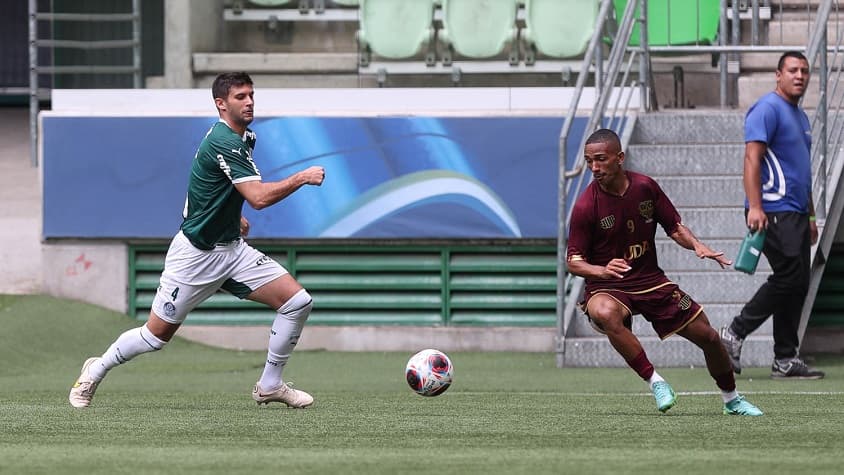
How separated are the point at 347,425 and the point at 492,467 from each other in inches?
77.0

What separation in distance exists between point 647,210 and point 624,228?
0.54ft

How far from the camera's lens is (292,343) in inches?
380

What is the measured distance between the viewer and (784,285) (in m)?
11.6

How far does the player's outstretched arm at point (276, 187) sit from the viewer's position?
8609 millimetres

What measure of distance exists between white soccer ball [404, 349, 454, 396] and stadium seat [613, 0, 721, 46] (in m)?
7.75

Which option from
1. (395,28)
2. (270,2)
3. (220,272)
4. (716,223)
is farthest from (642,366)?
(270,2)

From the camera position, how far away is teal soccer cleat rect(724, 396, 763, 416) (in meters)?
8.79

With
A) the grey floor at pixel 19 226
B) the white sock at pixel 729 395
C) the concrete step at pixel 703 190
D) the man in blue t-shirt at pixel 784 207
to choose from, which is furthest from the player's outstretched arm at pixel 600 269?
the grey floor at pixel 19 226

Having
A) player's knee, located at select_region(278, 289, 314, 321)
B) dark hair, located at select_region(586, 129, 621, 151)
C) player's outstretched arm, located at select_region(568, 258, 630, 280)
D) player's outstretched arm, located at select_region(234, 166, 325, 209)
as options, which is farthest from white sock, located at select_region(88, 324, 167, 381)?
dark hair, located at select_region(586, 129, 621, 151)

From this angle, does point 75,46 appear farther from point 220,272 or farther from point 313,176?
point 313,176

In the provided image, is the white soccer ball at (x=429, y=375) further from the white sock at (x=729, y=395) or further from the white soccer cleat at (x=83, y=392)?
the white soccer cleat at (x=83, y=392)

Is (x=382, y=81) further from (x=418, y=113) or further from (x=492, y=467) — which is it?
(x=492, y=467)

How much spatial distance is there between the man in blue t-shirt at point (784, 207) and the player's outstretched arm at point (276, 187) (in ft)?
12.5

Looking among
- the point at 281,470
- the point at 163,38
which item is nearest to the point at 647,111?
the point at 163,38
